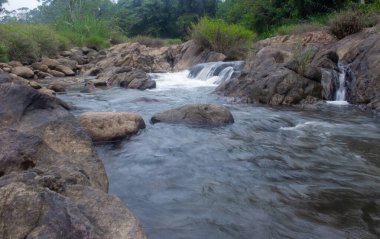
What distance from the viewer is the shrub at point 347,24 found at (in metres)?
10.8

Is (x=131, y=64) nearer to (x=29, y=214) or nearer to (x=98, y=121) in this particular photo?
(x=98, y=121)

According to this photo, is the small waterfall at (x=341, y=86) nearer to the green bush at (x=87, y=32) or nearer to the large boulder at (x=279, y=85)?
the large boulder at (x=279, y=85)

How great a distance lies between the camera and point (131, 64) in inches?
649

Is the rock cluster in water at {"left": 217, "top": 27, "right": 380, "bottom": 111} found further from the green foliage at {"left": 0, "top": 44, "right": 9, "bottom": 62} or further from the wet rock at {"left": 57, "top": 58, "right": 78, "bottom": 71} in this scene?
the wet rock at {"left": 57, "top": 58, "right": 78, "bottom": 71}

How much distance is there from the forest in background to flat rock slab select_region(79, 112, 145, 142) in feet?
27.3

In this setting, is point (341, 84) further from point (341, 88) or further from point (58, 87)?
point (58, 87)

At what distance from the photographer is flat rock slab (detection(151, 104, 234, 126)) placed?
21.2 ft

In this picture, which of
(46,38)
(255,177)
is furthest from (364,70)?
(46,38)

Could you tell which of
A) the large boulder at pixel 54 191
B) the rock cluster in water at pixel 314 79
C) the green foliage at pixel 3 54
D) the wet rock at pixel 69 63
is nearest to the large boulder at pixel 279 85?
the rock cluster in water at pixel 314 79

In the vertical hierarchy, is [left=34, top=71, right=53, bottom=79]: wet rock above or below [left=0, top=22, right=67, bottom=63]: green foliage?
below

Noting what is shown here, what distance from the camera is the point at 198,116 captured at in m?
6.52

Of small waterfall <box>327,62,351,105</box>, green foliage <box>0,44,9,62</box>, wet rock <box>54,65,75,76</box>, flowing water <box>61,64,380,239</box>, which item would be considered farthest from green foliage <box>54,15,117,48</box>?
flowing water <box>61,64,380,239</box>

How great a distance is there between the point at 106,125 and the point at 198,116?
1.72 meters

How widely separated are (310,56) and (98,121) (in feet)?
19.1
